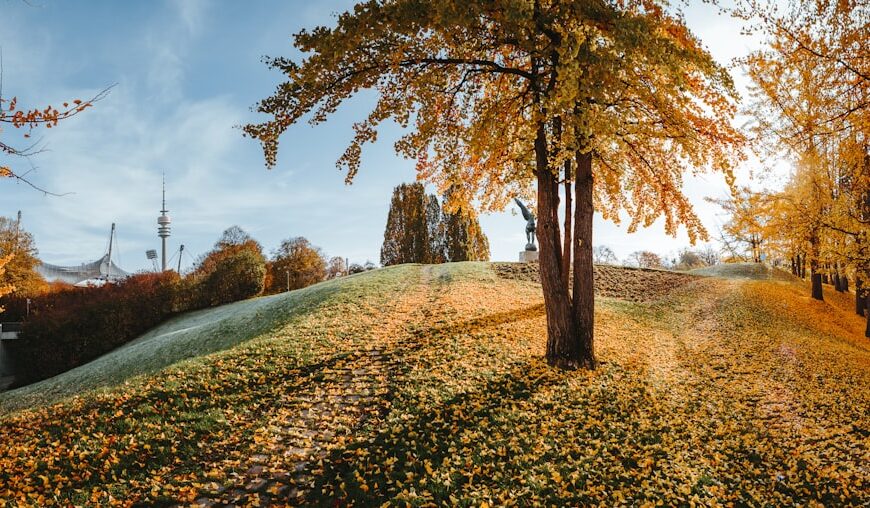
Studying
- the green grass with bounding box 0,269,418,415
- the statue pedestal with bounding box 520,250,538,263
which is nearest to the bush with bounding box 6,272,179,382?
the green grass with bounding box 0,269,418,415

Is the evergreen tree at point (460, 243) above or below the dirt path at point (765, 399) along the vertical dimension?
above

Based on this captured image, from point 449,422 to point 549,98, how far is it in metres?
6.02

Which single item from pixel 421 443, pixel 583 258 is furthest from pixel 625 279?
pixel 421 443

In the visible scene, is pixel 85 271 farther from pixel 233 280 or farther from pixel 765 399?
pixel 765 399

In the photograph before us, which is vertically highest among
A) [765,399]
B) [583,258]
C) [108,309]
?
[583,258]

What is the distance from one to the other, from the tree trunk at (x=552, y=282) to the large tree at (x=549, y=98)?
2 centimetres

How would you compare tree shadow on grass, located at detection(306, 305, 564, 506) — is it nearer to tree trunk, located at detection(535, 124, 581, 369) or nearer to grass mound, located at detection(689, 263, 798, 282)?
tree trunk, located at detection(535, 124, 581, 369)

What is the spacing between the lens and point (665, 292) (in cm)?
2125

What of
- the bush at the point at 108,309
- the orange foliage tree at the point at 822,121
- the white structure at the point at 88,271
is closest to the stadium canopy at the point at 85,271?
the white structure at the point at 88,271

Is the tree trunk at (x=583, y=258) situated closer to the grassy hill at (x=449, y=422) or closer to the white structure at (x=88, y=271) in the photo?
the grassy hill at (x=449, y=422)

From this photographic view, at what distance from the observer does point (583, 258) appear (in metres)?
10.2

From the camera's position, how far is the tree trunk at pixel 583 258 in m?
10.0

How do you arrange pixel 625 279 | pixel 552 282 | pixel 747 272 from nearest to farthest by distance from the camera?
1. pixel 552 282
2. pixel 625 279
3. pixel 747 272

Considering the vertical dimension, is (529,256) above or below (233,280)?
above
